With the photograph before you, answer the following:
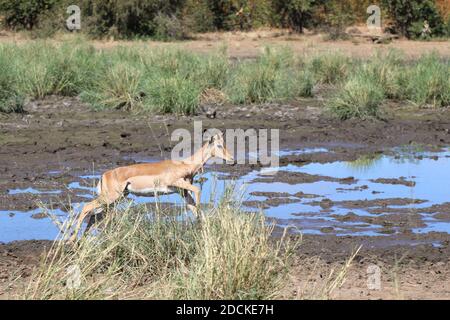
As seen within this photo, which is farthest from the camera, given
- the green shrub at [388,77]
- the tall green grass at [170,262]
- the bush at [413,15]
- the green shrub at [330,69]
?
the bush at [413,15]

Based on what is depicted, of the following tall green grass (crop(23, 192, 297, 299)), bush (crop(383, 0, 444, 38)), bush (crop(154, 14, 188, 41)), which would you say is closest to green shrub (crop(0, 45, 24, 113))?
tall green grass (crop(23, 192, 297, 299))

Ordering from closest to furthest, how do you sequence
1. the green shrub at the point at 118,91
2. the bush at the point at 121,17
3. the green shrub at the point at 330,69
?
the green shrub at the point at 118,91, the green shrub at the point at 330,69, the bush at the point at 121,17

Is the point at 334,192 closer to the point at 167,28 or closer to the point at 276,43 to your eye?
the point at 276,43

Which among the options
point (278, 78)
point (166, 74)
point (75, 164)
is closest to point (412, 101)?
point (278, 78)

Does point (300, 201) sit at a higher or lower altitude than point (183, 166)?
lower

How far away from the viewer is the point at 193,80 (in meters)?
22.3

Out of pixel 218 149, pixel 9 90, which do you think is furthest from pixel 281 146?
pixel 9 90

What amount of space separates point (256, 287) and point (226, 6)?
36.7 meters

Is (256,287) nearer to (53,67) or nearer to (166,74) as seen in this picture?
(166,74)

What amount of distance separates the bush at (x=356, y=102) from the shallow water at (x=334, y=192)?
2905 millimetres

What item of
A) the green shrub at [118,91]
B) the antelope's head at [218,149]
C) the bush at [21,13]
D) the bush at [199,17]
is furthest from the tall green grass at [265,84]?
the bush at [21,13]

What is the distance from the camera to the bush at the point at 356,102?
2020 centimetres

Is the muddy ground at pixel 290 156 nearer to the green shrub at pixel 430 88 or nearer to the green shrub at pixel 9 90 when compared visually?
the green shrub at pixel 9 90

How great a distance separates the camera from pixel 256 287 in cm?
734
